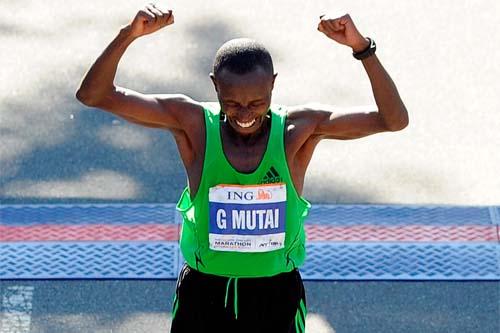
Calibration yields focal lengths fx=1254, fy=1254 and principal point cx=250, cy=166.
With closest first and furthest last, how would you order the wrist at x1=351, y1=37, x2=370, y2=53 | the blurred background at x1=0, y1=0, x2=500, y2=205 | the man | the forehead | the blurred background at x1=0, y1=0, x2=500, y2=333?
the forehead
the wrist at x1=351, y1=37, x2=370, y2=53
the man
the blurred background at x1=0, y1=0, x2=500, y2=333
the blurred background at x1=0, y1=0, x2=500, y2=205

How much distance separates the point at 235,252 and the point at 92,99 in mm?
648

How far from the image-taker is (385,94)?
383 centimetres

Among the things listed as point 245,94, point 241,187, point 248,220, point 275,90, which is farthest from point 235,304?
point 275,90

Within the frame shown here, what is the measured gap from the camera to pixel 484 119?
23.3ft

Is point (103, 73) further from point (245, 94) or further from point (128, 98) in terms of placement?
point (245, 94)

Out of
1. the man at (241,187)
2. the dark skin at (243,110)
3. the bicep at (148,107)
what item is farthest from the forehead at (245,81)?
the bicep at (148,107)

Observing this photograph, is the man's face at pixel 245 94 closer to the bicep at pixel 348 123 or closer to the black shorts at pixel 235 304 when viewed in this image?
the bicep at pixel 348 123

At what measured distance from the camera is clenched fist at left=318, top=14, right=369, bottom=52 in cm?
365

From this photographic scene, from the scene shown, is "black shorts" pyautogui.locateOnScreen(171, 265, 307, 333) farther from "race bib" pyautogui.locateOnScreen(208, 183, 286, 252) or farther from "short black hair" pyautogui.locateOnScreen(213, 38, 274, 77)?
"short black hair" pyautogui.locateOnScreen(213, 38, 274, 77)

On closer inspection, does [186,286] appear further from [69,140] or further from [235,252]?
[69,140]

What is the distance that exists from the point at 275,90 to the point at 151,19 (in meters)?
3.69

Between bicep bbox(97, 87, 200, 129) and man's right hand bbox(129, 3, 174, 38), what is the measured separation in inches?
11.4

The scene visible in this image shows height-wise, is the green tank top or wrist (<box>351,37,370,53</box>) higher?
wrist (<box>351,37,370,53</box>)

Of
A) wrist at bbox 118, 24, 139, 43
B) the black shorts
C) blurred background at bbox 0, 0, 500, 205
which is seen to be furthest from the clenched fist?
blurred background at bbox 0, 0, 500, 205
